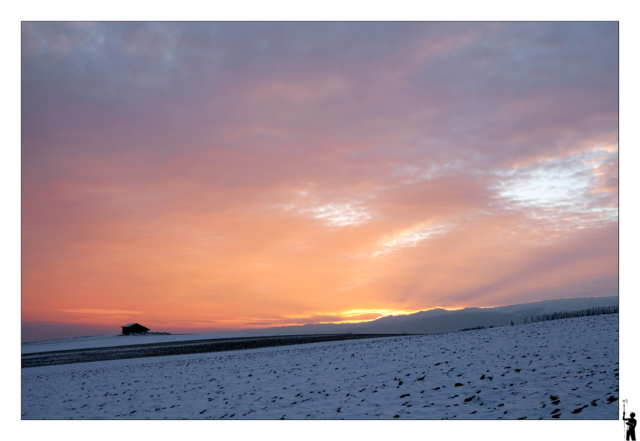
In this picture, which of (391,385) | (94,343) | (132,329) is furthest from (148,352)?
(132,329)

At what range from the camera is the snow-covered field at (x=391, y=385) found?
1269cm

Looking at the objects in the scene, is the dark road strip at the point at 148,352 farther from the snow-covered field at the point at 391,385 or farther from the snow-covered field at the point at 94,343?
the snow-covered field at the point at 391,385

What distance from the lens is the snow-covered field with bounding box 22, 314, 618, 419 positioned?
12.7 metres

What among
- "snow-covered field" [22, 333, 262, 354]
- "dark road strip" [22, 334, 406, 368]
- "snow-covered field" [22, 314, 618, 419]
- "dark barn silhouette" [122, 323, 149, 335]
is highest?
"snow-covered field" [22, 314, 618, 419]
